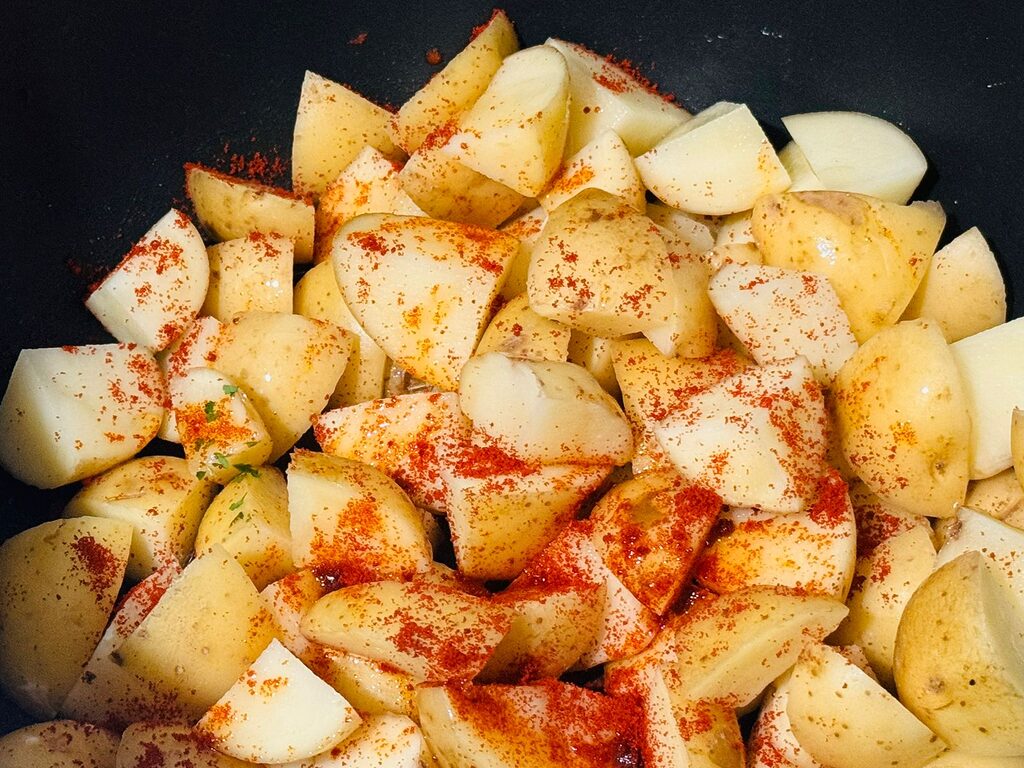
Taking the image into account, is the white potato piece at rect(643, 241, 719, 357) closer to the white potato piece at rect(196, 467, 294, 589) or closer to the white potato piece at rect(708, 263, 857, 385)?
the white potato piece at rect(708, 263, 857, 385)

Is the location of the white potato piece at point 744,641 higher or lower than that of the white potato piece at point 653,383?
lower

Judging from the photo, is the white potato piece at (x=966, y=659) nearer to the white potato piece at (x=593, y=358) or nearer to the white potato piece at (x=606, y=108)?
the white potato piece at (x=593, y=358)

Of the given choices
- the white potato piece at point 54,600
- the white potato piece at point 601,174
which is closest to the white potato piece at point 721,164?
the white potato piece at point 601,174

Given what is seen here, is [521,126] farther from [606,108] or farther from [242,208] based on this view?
[242,208]

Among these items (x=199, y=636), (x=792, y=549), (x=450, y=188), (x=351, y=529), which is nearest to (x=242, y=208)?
(x=450, y=188)

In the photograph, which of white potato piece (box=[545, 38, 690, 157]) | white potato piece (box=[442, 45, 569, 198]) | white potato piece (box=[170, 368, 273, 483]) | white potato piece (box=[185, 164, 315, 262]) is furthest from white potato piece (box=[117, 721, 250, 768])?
white potato piece (box=[545, 38, 690, 157])

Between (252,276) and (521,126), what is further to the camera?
(252,276)
